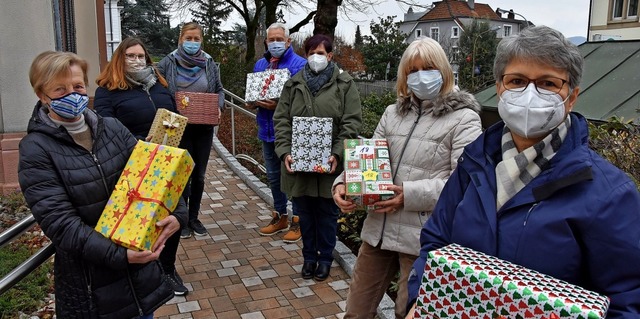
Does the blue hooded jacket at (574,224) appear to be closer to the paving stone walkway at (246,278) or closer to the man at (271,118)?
the paving stone walkway at (246,278)

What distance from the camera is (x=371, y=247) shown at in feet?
9.27

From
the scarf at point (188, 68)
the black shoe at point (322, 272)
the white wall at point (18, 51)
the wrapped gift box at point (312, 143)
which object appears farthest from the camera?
the white wall at point (18, 51)

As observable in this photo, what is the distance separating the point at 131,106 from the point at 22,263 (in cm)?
181

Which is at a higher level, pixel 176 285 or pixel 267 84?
pixel 267 84

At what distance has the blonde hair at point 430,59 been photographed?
104 inches

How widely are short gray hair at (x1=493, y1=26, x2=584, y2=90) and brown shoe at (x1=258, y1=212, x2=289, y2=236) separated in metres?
4.09

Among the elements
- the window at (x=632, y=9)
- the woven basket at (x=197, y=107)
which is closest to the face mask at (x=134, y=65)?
the woven basket at (x=197, y=107)

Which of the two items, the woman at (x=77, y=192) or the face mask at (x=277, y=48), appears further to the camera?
the face mask at (x=277, y=48)

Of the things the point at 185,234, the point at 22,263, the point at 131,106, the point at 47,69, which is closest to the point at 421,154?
the point at 47,69

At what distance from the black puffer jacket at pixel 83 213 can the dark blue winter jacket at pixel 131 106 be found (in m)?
1.43

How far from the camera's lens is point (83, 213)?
7.30 ft

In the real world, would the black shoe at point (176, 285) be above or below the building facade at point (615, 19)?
below

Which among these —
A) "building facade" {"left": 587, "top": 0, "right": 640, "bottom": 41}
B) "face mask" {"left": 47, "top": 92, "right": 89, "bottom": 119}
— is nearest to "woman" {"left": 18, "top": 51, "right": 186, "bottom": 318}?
"face mask" {"left": 47, "top": 92, "right": 89, "bottom": 119}

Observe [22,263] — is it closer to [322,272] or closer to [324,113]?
[324,113]
